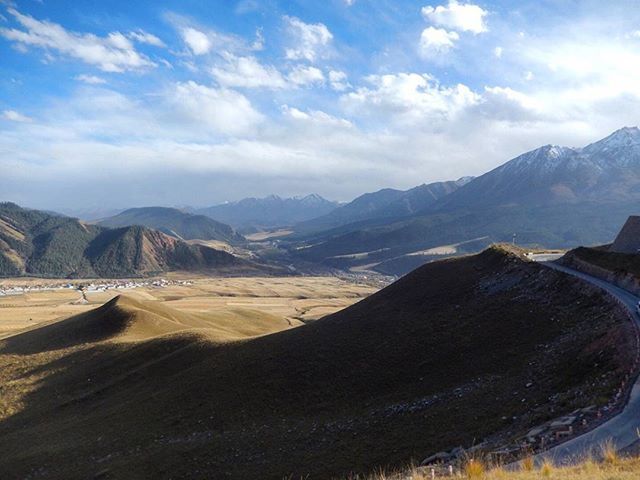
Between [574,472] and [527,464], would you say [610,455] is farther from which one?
[527,464]

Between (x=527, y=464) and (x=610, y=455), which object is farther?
(x=527, y=464)

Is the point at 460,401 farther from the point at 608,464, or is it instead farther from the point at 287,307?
the point at 287,307

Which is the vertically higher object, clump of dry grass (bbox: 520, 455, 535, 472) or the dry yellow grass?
the dry yellow grass

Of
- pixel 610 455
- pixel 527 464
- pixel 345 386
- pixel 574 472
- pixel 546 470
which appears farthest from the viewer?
pixel 345 386

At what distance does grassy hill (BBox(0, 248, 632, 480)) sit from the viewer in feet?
88.6

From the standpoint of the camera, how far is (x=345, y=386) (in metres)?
39.7

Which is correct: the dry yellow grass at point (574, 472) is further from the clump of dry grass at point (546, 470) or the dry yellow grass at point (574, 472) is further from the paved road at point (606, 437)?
the paved road at point (606, 437)


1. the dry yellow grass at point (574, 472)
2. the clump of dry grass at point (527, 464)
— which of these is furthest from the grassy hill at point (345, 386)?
the dry yellow grass at point (574, 472)

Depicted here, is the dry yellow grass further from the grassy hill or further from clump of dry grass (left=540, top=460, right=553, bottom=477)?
the grassy hill

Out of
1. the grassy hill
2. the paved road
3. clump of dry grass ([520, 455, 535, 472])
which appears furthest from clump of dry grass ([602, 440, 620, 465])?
the grassy hill

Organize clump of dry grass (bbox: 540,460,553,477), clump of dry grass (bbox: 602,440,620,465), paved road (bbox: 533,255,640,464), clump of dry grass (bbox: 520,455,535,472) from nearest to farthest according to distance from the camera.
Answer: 1. clump of dry grass (bbox: 540,460,553,477)
2. clump of dry grass (bbox: 602,440,620,465)
3. clump of dry grass (bbox: 520,455,535,472)
4. paved road (bbox: 533,255,640,464)

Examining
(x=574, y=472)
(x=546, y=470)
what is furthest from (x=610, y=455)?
(x=546, y=470)

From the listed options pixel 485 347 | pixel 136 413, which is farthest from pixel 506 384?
pixel 136 413

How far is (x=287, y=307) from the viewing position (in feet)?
571
